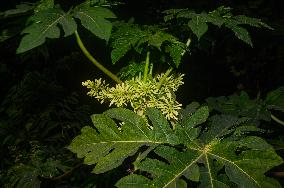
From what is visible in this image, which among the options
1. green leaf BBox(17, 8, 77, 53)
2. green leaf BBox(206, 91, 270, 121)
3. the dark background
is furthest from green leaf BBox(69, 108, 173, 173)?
the dark background

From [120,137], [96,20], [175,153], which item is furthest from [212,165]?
[96,20]

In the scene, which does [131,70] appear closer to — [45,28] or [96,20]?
[96,20]

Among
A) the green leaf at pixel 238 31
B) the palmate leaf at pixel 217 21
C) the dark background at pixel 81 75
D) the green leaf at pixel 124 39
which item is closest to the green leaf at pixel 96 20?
the green leaf at pixel 124 39

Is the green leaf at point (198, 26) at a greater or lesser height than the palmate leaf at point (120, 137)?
greater

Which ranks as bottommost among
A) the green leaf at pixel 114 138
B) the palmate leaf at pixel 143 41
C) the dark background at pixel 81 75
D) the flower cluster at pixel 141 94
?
the dark background at pixel 81 75

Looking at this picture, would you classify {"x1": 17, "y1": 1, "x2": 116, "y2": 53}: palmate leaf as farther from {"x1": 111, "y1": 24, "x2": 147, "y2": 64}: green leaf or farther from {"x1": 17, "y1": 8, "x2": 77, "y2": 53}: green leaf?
{"x1": 111, "y1": 24, "x2": 147, "y2": 64}: green leaf

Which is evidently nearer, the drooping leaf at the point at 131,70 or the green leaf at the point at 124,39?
the green leaf at the point at 124,39

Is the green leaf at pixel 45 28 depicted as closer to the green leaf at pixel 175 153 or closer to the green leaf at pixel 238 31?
the green leaf at pixel 175 153
